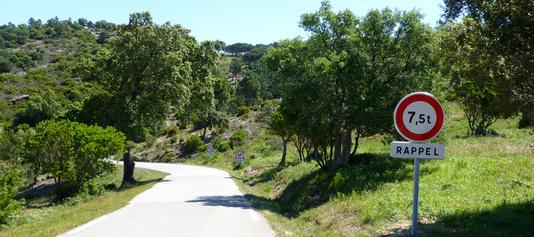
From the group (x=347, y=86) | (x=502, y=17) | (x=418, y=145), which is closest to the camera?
(x=418, y=145)

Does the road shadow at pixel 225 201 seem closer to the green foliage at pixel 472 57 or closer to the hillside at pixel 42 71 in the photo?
the green foliage at pixel 472 57

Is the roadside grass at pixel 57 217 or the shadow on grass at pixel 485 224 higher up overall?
the shadow on grass at pixel 485 224

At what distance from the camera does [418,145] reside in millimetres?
6816

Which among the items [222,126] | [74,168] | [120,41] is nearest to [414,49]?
[74,168]

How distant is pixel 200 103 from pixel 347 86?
63.5 ft

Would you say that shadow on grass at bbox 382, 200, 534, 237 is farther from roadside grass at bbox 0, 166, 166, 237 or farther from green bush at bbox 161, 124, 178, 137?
green bush at bbox 161, 124, 178, 137

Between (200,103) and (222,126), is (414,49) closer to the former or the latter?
(200,103)

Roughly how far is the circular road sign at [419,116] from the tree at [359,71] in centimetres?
1125

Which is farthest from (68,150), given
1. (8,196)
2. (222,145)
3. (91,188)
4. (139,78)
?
(222,145)

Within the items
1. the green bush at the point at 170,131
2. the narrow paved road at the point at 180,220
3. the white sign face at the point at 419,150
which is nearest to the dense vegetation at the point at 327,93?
the narrow paved road at the point at 180,220

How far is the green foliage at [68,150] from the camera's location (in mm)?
24734

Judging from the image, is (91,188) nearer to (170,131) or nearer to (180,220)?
(180,220)

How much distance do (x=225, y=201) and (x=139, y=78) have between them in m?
17.1

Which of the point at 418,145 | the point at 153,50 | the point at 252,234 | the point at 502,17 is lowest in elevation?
the point at 252,234
